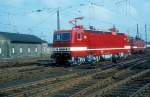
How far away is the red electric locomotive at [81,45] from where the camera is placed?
31250 mm

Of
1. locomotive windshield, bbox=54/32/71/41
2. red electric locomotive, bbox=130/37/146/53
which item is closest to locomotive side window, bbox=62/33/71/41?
locomotive windshield, bbox=54/32/71/41

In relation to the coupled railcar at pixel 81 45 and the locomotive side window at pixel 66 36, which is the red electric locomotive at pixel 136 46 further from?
the locomotive side window at pixel 66 36

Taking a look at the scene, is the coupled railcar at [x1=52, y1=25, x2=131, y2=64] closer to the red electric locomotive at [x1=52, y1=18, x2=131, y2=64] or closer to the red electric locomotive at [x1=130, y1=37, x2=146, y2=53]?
the red electric locomotive at [x1=52, y1=18, x2=131, y2=64]

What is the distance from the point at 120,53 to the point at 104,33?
21.2 feet

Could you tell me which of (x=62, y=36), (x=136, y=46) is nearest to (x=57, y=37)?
(x=62, y=36)

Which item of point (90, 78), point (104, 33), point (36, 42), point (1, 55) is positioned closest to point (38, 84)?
point (90, 78)

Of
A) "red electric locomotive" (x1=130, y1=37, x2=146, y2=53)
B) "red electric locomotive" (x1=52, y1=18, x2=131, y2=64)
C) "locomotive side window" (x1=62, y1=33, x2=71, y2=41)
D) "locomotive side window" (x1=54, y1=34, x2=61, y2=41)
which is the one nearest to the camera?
"red electric locomotive" (x1=52, y1=18, x2=131, y2=64)

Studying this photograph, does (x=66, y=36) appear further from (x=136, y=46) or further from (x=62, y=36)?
(x=136, y=46)

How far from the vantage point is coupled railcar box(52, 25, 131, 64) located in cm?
3125

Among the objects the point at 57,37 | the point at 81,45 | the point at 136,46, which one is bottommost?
the point at 81,45

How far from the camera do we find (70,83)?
17.7 meters

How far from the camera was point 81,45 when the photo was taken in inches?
1288

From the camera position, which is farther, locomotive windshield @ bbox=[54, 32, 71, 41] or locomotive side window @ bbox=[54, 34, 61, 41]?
locomotive side window @ bbox=[54, 34, 61, 41]

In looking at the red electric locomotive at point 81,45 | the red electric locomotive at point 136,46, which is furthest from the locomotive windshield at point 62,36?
the red electric locomotive at point 136,46
